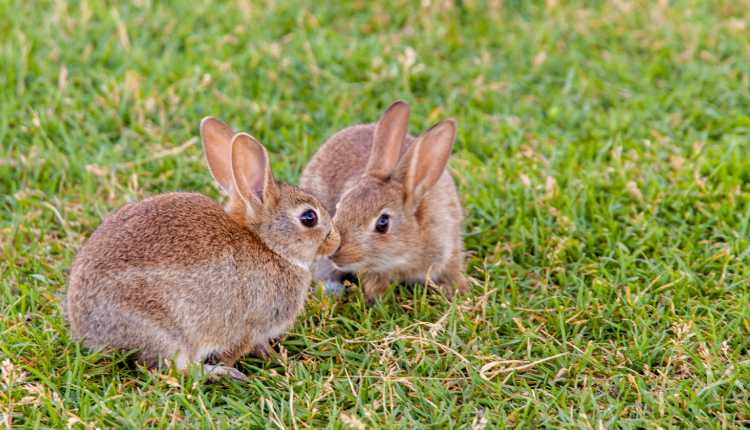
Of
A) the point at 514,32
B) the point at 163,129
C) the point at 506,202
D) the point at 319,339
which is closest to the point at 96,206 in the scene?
the point at 163,129

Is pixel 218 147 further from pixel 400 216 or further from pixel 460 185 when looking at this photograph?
pixel 460 185

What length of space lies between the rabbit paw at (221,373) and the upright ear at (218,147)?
85 cm

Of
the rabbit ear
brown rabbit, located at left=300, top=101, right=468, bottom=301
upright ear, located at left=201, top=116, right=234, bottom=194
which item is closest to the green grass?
brown rabbit, located at left=300, top=101, right=468, bottom=301

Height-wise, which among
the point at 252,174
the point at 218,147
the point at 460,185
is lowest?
the point at 460,185

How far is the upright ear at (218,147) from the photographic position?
4.34m

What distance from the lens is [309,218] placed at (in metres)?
4.43

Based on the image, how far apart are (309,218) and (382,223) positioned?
48 cm

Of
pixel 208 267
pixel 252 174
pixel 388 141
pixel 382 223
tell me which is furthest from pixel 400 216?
pixel 208 267

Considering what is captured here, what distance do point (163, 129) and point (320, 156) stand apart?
1.20 meters

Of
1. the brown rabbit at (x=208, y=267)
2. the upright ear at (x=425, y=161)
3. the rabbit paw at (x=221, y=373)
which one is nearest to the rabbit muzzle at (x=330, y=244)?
the brown rabbit at (x=208, y=267)

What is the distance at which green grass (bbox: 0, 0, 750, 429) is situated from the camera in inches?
154

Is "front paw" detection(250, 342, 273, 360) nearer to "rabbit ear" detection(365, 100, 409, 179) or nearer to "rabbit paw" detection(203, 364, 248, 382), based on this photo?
"rabbit paw" detection(203, 364, 248, 382)

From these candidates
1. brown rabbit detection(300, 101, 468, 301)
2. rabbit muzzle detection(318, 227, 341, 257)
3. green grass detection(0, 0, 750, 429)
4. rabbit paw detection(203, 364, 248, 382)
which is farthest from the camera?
brown rabbit detection(300, 101, 468, 301)

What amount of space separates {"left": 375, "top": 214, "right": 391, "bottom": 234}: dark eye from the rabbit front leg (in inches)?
9.1
